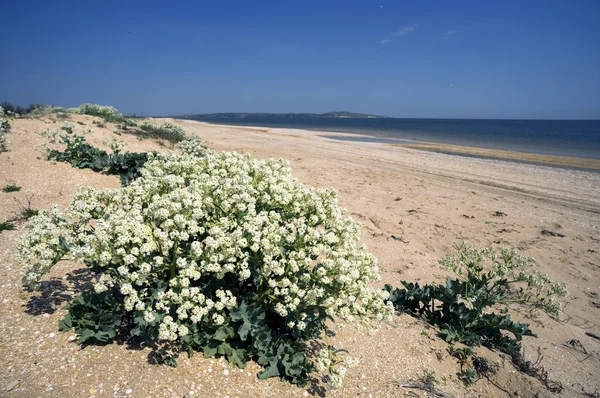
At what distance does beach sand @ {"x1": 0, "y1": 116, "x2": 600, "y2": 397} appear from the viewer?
9.42ft

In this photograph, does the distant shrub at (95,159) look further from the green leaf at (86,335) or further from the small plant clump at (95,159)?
the green leaf at (86,335)

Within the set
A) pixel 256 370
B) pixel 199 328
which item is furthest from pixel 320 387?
pixel 199 328

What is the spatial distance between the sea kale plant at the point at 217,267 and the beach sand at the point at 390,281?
0.87ft

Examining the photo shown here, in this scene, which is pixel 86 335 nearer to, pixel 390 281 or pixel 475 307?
pixel 475 307

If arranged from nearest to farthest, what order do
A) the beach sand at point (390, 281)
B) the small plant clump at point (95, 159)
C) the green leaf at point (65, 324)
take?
the beach sand at point (390, 281) < the green leaf at point (65, 324) < the small plant clump at point (95, 159)

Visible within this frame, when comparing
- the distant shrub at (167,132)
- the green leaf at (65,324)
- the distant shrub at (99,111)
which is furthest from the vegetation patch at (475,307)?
the distant shrub at (99,111)

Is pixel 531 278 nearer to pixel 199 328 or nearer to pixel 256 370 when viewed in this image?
pixel 256 370

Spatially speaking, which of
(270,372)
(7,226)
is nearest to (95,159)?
(7,226)

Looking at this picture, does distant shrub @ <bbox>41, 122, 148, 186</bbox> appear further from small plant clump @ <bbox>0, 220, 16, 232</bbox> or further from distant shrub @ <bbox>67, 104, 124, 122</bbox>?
distant shrub @ <bbox>67, 104, 124, 122</bbox>

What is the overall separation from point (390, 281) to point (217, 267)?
3.88 meters

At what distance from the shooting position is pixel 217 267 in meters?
2.65

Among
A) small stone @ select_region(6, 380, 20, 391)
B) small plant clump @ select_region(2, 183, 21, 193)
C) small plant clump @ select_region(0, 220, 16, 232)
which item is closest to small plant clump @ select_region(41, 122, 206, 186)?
small plant clump @ select_region(2, 183, 21, 193)

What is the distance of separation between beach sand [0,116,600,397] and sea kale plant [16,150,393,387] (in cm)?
26

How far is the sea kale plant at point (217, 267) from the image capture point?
A: 268cm
